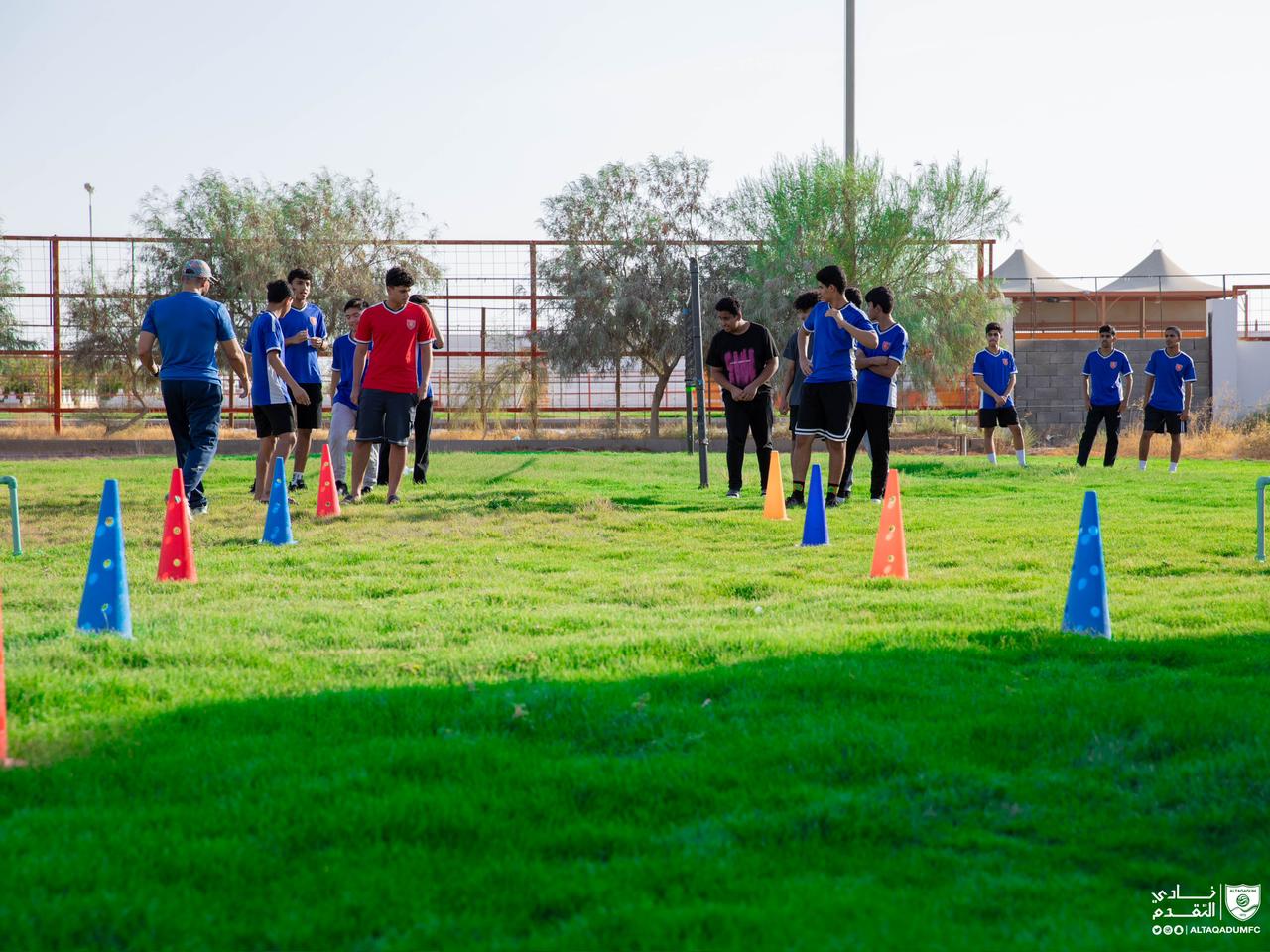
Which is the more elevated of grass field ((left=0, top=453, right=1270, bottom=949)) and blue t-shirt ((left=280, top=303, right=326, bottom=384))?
blue t-shirt ((left=280, top=303, right=326, bottom=384))

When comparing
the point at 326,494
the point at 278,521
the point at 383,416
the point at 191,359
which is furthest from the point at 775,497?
the point at 191,359

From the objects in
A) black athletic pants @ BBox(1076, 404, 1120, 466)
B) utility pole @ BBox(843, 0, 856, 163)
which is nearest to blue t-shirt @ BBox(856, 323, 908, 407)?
black athletic pants @ BBox(1076, 404, 1120, 466)

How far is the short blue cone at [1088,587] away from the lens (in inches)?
216

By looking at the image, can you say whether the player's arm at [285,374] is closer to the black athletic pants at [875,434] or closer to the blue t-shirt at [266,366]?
the blue t-shirt at [266,366]

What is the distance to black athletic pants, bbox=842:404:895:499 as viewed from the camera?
11.3 meters

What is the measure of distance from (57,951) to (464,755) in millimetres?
1368

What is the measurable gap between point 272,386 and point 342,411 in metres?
1.00

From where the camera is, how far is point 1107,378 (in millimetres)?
16391

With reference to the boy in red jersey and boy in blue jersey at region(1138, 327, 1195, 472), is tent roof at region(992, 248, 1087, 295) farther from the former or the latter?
the boy in red jersey

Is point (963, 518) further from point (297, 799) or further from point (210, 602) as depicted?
point (297, 799)

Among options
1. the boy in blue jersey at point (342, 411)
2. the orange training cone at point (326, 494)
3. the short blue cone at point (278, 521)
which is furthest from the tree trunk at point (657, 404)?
the short blue cone at point (278, 521)

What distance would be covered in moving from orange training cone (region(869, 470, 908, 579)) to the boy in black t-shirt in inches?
155

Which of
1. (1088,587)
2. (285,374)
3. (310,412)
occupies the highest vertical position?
(285,374)

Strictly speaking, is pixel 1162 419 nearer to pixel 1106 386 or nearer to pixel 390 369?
pixel 1106 386
